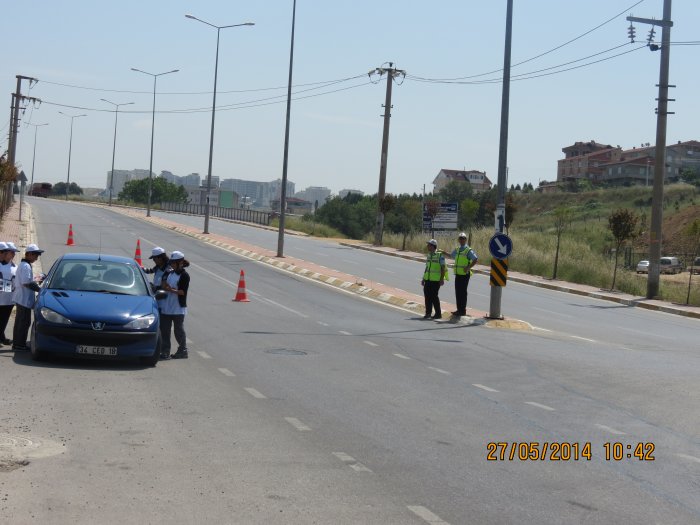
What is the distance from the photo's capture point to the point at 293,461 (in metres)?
7.92

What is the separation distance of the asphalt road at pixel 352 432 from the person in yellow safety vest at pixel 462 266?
3452 mm

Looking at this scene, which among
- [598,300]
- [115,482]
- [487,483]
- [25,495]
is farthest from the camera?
[598,300]

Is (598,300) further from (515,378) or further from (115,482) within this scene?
(115,482)

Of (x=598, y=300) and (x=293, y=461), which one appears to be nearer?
(x=293, y=461)

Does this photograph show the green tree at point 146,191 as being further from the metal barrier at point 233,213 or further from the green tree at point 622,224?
the green tree at point 622,224

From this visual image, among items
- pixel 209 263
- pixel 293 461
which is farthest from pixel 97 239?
pixel 293 461

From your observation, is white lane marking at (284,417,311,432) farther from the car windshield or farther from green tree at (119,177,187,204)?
green tree at (119,177,187,204)

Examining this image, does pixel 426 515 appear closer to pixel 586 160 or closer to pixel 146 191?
pixel 146 191

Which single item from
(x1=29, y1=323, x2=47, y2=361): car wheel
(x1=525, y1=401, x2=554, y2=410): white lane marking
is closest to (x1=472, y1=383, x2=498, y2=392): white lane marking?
(x1=525, y1=401, x2=554, y2=410): white lane marking

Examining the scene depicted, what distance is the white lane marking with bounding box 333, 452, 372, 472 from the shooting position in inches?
306

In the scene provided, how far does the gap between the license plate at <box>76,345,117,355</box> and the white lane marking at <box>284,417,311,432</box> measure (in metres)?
3.61

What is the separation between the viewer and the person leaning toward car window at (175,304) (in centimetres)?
1421

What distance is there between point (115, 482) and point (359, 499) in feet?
5.74

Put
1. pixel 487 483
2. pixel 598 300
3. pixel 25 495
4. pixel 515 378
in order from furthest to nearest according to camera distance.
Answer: pixel 598 300, pixel 515 378, pixel 487 483, pixel 25 495
